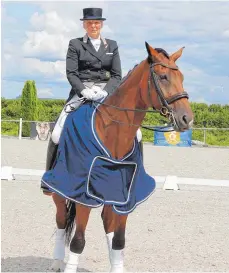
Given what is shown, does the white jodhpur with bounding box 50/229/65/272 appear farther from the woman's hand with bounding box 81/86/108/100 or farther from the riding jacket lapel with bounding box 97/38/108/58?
the riding jacket lapel with bounding box 97/38/108/58

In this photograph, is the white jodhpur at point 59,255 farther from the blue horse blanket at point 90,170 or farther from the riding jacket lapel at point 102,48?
the riding jacket lapel at point 102,48

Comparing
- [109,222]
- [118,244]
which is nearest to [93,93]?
[109,222]

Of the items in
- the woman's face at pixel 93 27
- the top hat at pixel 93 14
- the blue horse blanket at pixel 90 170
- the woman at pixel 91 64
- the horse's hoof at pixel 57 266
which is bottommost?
the horse's hoof at pixel 57 266

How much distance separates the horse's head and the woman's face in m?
0.80

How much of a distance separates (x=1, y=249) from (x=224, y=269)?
2.11 m

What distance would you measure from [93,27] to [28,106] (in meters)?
21.6

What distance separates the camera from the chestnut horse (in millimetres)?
4176

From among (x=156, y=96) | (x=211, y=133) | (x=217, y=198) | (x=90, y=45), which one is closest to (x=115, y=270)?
(x=156, y=96)

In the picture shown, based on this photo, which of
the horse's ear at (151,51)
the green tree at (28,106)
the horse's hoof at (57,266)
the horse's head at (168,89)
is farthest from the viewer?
the green tree at (28,106)

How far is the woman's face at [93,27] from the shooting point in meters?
4.97

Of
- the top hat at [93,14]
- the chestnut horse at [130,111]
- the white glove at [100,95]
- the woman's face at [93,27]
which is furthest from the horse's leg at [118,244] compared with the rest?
the top hat at [93,14]

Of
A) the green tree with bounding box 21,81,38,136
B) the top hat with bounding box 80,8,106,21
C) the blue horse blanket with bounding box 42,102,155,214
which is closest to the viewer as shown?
the blue horse blanket with bounding box 42,102,155,214

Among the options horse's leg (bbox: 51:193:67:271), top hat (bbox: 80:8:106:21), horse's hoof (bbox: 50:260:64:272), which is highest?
top hat (bbox: 80:8:106:21)

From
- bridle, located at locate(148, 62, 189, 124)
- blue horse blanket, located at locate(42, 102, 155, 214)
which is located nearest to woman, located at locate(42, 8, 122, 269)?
blue horse blanket, located at locate(42, 102, 155, 214)
